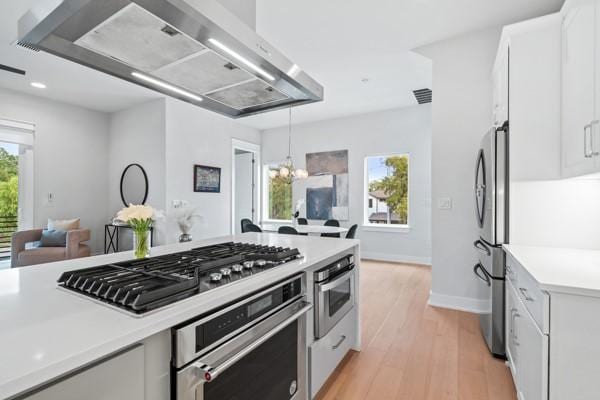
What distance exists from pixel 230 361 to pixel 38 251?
4.72m

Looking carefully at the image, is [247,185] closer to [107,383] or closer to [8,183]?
[8,183]

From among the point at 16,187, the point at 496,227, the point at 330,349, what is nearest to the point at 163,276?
the point at 330,349

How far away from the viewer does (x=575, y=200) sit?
199cm

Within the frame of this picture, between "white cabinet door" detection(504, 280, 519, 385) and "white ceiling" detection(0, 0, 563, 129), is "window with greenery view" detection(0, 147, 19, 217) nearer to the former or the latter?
"white ceiling" detection(0, 0, 563, 129)

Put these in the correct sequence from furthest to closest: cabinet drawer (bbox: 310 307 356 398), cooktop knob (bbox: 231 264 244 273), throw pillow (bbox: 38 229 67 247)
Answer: throw pillow (bbox: 38 229 67 247) → cabinet drawer (bbox: 310 307 356 398) → cooktop knob (bbox: 231 264 244 273)

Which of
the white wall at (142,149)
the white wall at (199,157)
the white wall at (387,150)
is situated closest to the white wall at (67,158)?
the white wall at (142,149)

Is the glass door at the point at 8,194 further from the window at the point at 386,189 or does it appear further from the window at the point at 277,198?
the window at the point at 386,189

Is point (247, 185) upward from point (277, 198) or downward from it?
upward

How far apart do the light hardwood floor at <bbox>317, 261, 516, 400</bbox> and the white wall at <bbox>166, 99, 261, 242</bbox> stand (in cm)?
314

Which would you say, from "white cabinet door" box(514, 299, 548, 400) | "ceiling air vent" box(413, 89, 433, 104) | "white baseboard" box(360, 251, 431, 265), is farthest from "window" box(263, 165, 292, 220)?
"white cabinet door" box(514, 299, 548, 400)

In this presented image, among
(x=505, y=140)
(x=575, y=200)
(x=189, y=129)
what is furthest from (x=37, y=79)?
(x=575, y=200)

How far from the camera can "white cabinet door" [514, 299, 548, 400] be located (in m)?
1.24

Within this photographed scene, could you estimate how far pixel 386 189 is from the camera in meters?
5.70

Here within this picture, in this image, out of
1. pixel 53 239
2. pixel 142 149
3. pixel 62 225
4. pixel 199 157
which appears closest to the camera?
pixel 53 239
